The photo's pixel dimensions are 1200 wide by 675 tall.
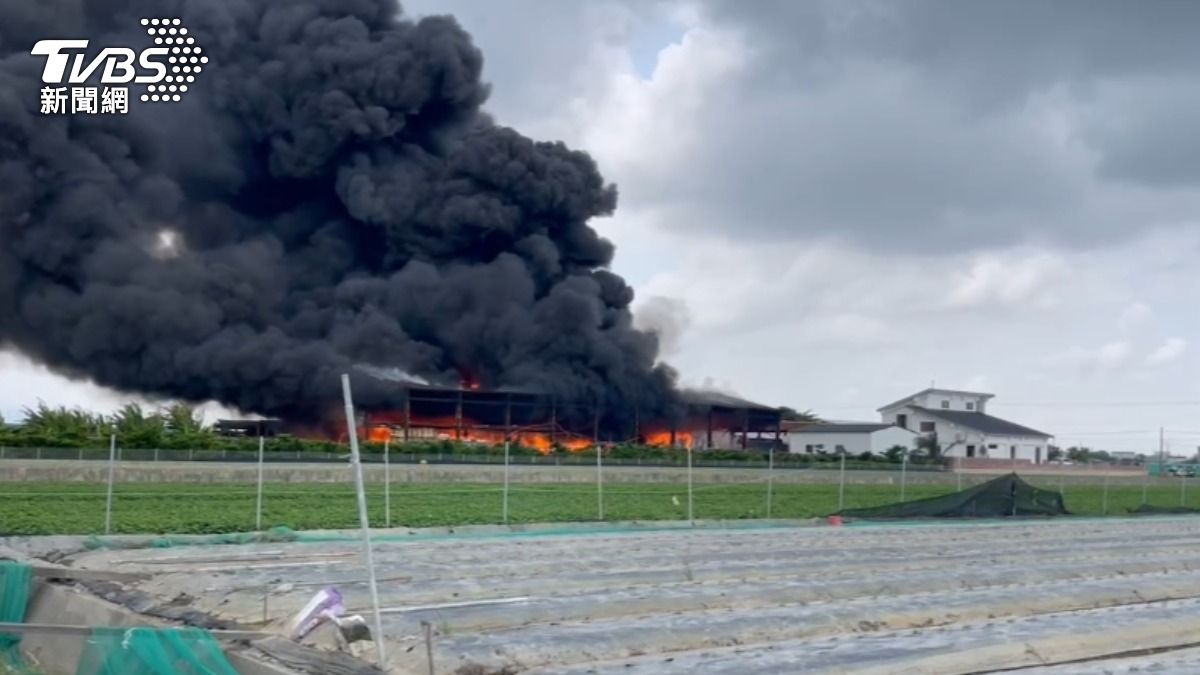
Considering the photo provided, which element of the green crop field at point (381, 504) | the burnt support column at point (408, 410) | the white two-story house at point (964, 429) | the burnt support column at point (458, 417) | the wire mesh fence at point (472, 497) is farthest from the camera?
the white two-story house at point (964, 429)

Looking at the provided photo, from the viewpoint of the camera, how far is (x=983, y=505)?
99.1 feet

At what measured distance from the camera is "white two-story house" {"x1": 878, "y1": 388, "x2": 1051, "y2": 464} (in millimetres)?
75125

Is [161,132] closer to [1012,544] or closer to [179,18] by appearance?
[179,18]

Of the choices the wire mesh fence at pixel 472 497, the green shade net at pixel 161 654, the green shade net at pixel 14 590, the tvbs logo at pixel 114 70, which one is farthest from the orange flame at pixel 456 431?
the green shade net at pixel 161 654

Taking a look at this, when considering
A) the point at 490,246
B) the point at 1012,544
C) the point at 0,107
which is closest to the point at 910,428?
the point at 490,246

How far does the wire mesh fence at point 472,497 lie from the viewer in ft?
77.4

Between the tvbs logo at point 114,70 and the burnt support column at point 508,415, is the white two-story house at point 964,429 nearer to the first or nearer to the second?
the burnt support column at point 508,415

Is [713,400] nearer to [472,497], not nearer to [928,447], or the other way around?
[928,447]

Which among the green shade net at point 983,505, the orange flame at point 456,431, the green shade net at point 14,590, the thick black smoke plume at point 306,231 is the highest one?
the thick black smoke plume at point 306,231

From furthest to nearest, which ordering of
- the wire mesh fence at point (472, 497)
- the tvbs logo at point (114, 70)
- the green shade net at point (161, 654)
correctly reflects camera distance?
the tvbs logo at point (114, 70) < the wire mesh fence at point (472, 497) < the green shade net at point (161, 654)

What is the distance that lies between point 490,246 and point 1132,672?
56.1 m

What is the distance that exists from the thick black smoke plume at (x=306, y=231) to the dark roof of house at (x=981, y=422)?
18177 mm

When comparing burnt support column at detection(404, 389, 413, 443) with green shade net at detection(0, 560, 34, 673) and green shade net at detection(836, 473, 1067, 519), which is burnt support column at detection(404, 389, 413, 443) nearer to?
green shade net at detection(836, 473, 1067, 519)

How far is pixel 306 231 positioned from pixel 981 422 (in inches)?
1486
